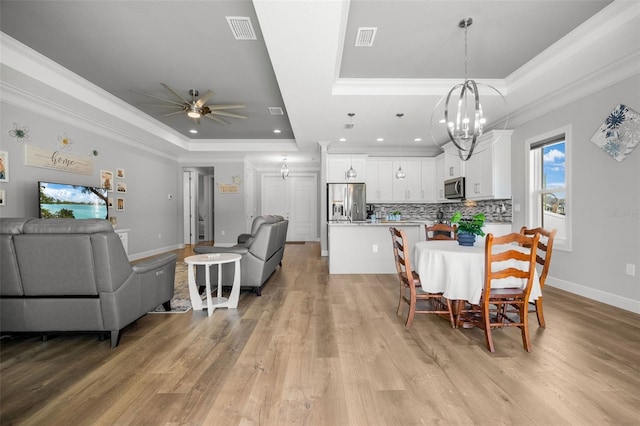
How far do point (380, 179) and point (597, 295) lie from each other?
180 inches

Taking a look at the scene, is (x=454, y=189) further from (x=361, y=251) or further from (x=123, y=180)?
(x=123, y=180)

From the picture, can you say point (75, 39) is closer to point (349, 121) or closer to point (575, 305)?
point (349, 121)

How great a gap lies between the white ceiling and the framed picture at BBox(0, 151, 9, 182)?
102cm

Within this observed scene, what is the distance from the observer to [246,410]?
159 cm

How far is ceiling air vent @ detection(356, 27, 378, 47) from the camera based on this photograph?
2852 millimetres

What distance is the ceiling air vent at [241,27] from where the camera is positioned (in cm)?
275

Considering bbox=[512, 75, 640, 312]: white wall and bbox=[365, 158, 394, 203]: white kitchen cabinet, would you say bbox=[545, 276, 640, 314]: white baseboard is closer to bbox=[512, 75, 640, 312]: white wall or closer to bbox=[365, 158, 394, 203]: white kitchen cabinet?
bbox=[512, 75, 640, 312]: white wall

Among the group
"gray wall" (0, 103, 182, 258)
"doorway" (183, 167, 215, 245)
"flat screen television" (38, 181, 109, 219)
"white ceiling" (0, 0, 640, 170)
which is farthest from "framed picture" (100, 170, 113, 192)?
"doorway" (183, 167, 215, 245)

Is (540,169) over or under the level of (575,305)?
over

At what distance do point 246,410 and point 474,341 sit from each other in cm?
190

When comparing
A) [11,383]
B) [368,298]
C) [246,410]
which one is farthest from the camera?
[368,298]

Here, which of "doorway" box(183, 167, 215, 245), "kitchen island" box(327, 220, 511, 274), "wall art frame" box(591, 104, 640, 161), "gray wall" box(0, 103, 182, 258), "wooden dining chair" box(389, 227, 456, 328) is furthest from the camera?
"doorway" box(183, 167, 215, 245)

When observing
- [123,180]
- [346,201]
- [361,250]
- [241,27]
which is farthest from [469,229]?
[123,180]

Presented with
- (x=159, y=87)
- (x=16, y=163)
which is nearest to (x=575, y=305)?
(x=159, y=87)
